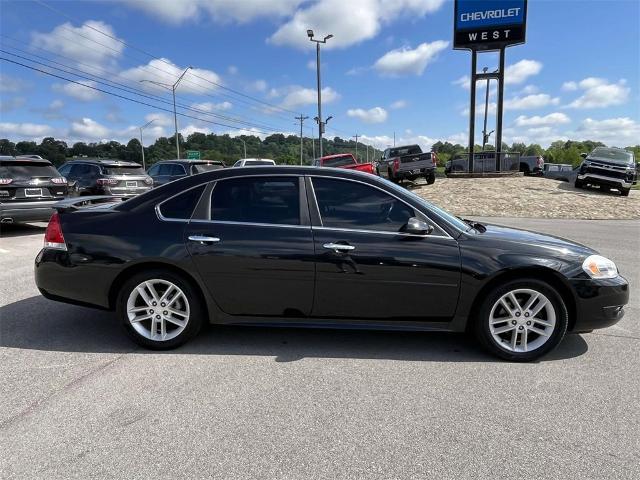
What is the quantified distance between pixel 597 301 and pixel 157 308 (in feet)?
11.8

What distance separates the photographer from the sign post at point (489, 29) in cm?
2270

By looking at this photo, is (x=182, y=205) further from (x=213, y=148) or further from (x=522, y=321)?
(x=213, y=148)

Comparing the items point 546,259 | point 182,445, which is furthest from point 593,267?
point 182,445

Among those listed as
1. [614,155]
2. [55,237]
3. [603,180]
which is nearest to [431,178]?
[603,180]

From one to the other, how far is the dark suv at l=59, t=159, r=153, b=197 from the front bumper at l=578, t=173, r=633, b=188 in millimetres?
17206

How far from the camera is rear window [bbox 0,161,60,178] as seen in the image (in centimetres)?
940

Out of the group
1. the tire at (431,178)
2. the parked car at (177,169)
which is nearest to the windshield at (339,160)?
the tire at (431,178)

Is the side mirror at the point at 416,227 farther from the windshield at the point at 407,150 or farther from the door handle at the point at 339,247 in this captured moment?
the windshield at the point at 407,150

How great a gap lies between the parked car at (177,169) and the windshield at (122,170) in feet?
6.75

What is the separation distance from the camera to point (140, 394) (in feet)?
10.2

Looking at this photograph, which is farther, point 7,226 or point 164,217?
point 7,226

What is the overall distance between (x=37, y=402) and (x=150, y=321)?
1.04m

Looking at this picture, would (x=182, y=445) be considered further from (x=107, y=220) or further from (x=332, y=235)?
(x=107, y=220)

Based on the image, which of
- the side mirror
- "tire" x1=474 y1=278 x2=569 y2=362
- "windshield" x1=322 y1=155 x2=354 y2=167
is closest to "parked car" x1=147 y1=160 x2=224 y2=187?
"windshield" x1=322 y1=155 x2=354 y2=167
